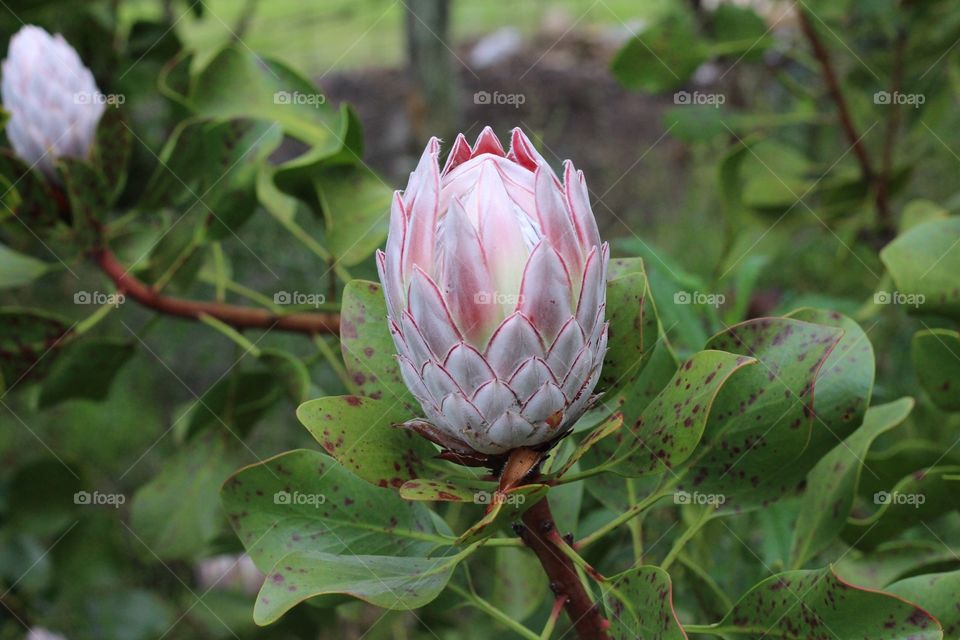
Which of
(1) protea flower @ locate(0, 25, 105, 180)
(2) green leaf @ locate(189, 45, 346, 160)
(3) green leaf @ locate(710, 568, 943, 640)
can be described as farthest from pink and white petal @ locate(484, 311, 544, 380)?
(1) protea flower @ locate(0, 25, 105, 180)

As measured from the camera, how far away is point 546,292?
2.02ft

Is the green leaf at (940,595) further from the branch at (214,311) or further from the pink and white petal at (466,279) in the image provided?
the branch at (214,311)

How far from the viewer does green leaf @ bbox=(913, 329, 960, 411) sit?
0.85 m

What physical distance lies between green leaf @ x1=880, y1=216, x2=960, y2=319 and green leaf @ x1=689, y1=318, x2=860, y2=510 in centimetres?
19

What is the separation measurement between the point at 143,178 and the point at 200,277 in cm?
61

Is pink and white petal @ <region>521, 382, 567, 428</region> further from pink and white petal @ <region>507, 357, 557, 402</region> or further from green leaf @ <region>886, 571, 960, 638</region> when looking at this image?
green leaf @ <region>886, 571, 960, 638</region>

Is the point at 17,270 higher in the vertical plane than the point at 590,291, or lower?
lower

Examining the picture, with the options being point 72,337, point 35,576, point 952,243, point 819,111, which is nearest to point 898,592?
point 952,243

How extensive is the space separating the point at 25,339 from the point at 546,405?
30.0 inches

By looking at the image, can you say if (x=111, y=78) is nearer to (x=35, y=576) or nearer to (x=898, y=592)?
(x=35, y=576)

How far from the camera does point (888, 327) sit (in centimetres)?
190

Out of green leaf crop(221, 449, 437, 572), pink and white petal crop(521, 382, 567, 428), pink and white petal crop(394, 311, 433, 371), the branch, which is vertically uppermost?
pink and white petal crop(394, 311, 433, 371)

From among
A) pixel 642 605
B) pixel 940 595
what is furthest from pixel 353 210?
pixel 940 595

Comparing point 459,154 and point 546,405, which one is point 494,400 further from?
point 459,154
